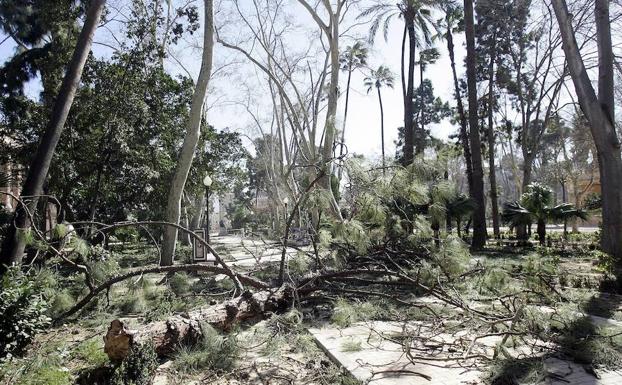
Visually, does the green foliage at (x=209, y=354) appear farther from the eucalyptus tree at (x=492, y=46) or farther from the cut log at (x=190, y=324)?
the eucalyptus tree at (x=492, y=46)

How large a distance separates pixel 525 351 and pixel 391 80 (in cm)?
3420

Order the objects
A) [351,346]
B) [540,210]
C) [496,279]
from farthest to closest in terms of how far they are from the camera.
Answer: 1. [540,210]
2. [496,279]
3. [351,346]

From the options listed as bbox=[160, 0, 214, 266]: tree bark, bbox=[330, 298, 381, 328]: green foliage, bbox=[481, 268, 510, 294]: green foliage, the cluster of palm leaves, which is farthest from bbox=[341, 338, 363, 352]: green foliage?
the cluster of palm leaves

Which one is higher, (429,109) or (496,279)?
(429,109)

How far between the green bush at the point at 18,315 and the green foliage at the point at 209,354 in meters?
1.69

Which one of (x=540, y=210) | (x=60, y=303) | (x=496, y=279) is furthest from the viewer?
(x=540, y=210)

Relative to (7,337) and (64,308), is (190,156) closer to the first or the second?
(64,308)

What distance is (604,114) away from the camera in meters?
8.80

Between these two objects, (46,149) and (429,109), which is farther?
(429,109)

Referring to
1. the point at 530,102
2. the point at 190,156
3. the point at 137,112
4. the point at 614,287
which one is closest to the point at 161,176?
the point at 137,112

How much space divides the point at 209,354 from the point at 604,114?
8.69 meters

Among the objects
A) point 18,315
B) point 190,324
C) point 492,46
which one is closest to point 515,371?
point 190,324

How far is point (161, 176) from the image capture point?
16.1 m

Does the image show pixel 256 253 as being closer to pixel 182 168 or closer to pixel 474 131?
pixel 182 168
